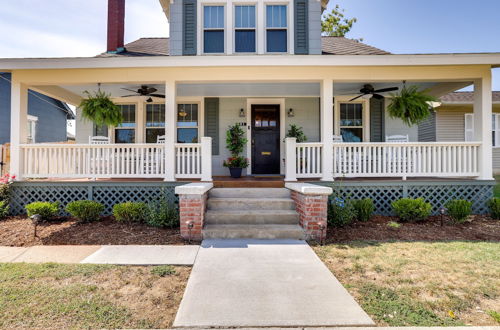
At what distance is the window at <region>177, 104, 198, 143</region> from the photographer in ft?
27.6

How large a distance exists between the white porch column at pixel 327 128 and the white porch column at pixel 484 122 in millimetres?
3202

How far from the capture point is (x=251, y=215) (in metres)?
4.73

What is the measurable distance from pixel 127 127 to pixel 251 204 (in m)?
5.73

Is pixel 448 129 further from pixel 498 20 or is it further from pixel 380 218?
pixel 498 20

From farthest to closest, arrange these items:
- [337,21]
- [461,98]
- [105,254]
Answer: [337,21] < [461,98] < [105,254]

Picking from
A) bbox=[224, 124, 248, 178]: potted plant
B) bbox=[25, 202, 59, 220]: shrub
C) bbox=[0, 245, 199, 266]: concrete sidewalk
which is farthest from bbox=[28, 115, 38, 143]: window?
bbox=[0, 245, 199, 266]: concrete sidewalk

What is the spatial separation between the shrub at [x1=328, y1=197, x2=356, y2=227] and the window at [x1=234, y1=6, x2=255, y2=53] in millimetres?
5358

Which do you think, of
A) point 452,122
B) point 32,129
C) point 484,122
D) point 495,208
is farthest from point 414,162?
point 32,129

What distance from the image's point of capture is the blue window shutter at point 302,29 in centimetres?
779

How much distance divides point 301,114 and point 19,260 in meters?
7.36

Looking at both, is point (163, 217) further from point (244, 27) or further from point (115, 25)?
point (115, 25)

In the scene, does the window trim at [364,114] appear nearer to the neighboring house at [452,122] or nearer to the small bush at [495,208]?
the small bush at [495,208]

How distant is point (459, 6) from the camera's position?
543 inches

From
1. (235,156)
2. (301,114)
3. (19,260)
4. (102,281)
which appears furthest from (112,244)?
(301,114)
